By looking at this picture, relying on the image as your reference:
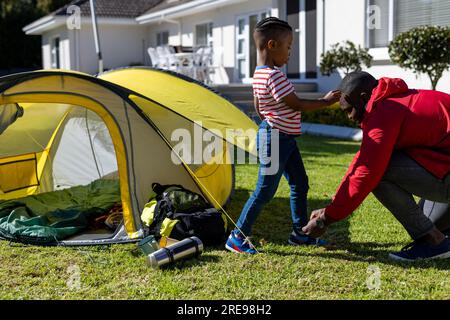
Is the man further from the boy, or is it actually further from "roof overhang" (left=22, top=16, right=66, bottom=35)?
"roof overhang" (left=22, top=16, right=66, bottom=35)

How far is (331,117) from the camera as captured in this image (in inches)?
487

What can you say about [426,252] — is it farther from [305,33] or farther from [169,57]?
[169,57]

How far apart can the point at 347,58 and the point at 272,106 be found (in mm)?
7969

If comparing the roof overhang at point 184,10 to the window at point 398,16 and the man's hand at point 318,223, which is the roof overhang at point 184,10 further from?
the man's hand at point 318,223

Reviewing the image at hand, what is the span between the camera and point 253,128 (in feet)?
16.3

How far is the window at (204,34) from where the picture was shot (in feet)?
61.1

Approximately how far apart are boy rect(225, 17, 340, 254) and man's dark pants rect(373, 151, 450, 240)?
0.64m

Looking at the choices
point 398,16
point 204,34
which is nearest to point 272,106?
point 398,16

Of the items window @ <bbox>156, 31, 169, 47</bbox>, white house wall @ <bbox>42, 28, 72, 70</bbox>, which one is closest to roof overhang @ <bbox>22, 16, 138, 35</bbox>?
white house wall @ <bbox>42, 28, 72, 70</bbox>

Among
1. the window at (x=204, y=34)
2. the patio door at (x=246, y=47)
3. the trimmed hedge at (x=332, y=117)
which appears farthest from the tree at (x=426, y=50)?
the window at (x=204, y=34)

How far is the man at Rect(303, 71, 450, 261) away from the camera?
11.8 feet

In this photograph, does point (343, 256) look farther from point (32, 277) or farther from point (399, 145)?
point (32, 277)

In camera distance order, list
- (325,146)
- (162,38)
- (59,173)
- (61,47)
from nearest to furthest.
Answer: (59,173) → (325,146) → (162,38) → (61,47)
